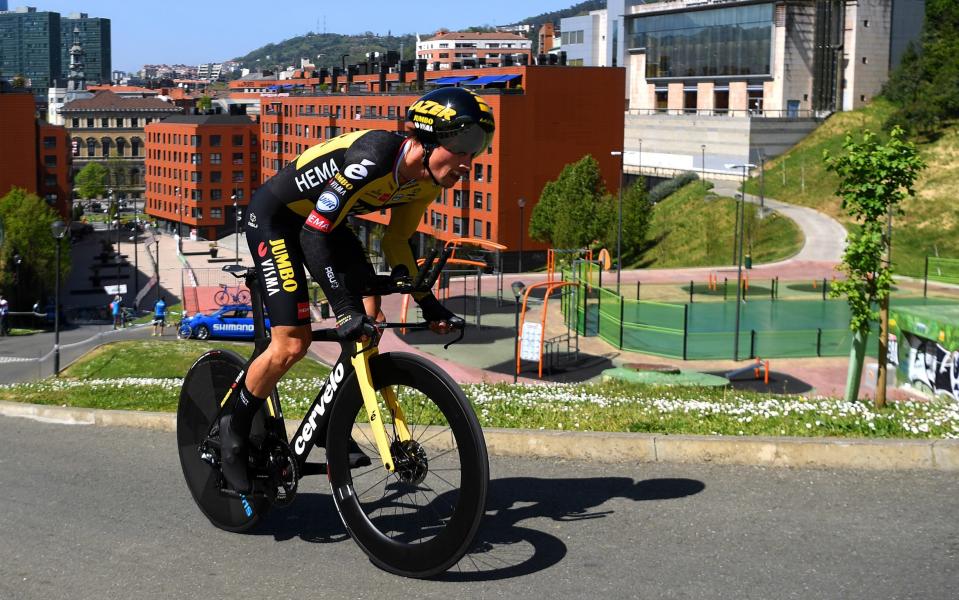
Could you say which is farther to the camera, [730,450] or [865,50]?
[865,50]

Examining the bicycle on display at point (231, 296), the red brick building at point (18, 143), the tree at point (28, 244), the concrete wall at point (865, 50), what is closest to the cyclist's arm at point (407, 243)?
the bicycle on display at point (231, 296)

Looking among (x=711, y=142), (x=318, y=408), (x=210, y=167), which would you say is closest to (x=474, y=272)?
(x=711, y=142)

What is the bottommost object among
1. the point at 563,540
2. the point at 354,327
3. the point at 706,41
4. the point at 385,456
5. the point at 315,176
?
the point at 563,540

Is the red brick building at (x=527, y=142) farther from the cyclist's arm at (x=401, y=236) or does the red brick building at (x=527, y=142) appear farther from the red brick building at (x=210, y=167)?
the cyclist's arm at (x=401, y=236)

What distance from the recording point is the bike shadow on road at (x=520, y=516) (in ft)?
18.4

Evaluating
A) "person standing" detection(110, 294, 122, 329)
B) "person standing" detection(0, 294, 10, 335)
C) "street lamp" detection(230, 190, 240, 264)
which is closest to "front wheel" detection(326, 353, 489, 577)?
"person standing" detection(0, 294, 10, 335)

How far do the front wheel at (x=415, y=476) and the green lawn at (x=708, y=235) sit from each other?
197 feet

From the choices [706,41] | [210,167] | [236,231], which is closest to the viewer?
[236,231]

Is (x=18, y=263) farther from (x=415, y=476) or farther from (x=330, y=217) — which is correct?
(x=415, y=476)

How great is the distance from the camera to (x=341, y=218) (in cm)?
570

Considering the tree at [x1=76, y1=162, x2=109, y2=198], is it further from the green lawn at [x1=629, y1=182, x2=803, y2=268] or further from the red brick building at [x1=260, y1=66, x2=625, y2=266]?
the green lawn at [x1=629, y1=182, x2=803, y2=268]

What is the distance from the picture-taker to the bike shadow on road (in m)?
5.60

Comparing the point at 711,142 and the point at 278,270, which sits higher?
the point at 711,142

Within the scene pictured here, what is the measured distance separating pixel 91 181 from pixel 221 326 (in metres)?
142
